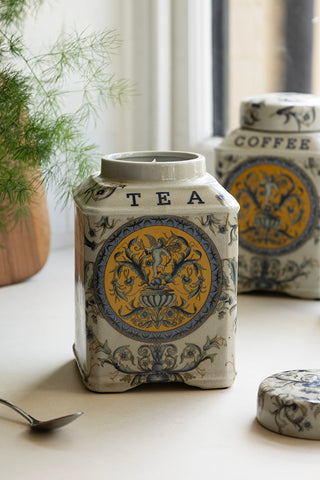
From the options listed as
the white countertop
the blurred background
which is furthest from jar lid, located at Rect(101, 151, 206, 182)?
the blurred background

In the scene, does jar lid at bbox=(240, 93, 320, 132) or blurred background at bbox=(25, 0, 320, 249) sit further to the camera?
blurred background at bbox=(25, 0, 320, 249)

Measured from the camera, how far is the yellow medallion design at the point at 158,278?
26.2 inches

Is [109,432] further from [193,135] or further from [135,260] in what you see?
[193,135]

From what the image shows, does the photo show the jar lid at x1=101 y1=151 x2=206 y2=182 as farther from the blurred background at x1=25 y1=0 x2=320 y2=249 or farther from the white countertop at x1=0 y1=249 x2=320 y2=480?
the blurred background at x1=25 y1=0 x2=320 y2=249

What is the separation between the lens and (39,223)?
106 centimetres

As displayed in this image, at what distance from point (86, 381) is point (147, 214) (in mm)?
156

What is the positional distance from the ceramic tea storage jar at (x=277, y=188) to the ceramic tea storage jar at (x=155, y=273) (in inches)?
10.2

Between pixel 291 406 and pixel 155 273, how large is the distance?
0.50 feet

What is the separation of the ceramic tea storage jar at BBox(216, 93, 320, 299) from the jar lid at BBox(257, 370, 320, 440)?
33cm

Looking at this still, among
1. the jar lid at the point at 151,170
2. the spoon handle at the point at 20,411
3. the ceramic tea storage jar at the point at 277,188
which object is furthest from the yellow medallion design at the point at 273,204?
the spoon handle at the point at 20,411

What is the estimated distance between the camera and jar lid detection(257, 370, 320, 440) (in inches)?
23.5

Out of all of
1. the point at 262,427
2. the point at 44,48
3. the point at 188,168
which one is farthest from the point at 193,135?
the point at 262,427

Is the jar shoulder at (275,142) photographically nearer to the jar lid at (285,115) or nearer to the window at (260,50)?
the jar lid at (285,115)

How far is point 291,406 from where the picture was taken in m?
0.60
